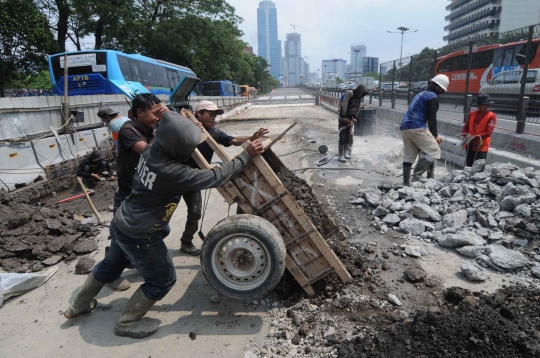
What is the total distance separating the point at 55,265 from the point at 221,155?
9.16 feet

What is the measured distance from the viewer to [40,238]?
4508mm

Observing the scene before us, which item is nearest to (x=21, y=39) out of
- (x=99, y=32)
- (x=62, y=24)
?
(x=62, y=24)

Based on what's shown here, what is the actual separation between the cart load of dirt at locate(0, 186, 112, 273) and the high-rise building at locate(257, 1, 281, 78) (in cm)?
17526

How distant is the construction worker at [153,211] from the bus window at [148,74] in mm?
Answer: 14900

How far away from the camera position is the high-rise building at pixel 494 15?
6581cm

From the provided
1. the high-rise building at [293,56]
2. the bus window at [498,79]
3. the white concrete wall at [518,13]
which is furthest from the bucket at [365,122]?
the high-rise building at [293,56]

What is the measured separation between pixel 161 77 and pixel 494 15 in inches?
3091

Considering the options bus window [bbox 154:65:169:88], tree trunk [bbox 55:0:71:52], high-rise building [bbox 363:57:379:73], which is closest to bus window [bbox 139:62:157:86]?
bus window [bbox 154:65:169:88]

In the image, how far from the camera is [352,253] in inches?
143

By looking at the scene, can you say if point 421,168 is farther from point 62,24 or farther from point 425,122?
point 62,24

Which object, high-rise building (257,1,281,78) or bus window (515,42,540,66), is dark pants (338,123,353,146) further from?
high-rise building (257,1,281,78)

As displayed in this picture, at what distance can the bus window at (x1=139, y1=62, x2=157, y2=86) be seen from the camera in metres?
16.1

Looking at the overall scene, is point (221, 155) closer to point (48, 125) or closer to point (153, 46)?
point (48, 125)

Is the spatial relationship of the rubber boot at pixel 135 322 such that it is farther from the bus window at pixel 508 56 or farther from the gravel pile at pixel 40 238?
the bus window at pixel 508 56
